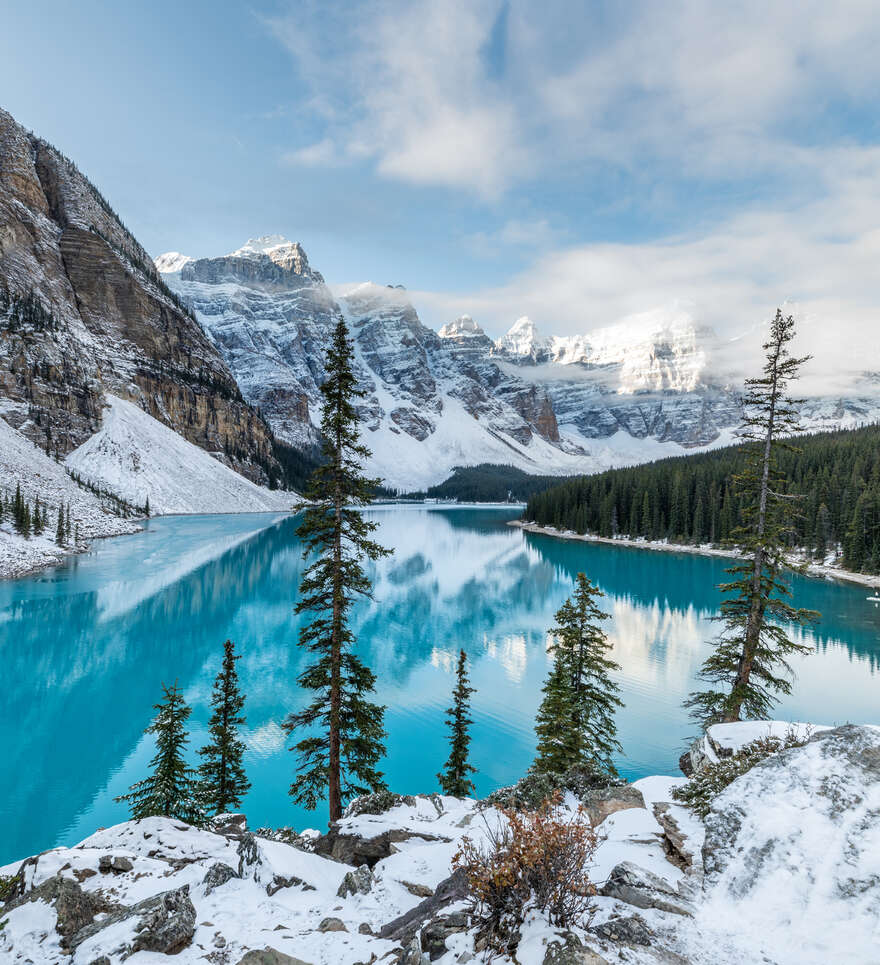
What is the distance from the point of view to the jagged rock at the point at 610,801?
850 cm

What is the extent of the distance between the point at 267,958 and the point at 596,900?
3240 millimetres

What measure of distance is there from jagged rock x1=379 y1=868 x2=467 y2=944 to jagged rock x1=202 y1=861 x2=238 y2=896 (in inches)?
93.2

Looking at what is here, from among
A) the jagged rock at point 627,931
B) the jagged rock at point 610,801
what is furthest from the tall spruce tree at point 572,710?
the jagged rock at point 627,931

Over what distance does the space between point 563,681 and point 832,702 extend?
18.0 m

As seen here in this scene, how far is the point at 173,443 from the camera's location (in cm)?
10944

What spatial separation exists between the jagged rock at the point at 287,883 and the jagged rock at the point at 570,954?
4192 millimetres

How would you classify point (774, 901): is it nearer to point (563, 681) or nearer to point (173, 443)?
point (563, 681)

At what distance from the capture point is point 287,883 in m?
6.69

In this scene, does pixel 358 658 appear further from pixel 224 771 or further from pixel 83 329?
pixel 83 329

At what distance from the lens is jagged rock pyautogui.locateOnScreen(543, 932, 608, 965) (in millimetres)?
3670

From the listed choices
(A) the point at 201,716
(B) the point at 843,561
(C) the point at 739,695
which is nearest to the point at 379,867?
(C) the point at 739,695

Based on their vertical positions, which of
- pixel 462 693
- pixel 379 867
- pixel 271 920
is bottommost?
pixel 462 693

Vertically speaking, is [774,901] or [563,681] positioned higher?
[774,901]

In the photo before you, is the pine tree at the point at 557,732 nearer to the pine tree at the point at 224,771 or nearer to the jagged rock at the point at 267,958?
the pine tree at the point at 224,771
